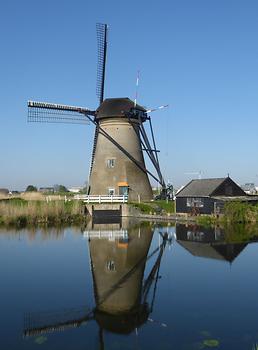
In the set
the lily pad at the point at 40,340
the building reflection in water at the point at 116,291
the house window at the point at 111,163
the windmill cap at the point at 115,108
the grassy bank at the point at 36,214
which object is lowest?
the lily pad at the point at 40,340

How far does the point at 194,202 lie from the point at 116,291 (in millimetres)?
18434

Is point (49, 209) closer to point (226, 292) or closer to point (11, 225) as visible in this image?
point (11, 225)

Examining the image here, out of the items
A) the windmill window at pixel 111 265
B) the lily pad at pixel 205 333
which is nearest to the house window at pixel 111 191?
the windmill window at pixel 111 265

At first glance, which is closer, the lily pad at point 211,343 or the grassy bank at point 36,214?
the lily pad at point 211,343

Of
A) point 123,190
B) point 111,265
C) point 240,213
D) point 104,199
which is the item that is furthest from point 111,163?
point 111,265

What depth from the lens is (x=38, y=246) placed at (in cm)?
1631

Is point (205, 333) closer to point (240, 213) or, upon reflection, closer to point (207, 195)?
point (240, 213)

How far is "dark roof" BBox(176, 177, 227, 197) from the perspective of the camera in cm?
2698

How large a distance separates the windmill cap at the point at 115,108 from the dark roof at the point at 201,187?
24.3ft

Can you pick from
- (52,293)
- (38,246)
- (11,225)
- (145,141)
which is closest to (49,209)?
(11,225)

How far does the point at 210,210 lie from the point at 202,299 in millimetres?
17416

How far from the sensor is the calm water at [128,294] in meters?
7.07

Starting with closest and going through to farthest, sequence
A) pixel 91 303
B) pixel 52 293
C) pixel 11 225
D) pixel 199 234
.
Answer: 1. pixel 91 303
2. pixel 52 293
3. pixel 199 234
4. pixel 11 225

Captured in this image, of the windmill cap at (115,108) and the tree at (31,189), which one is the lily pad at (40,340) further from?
the tree at (31,189)
